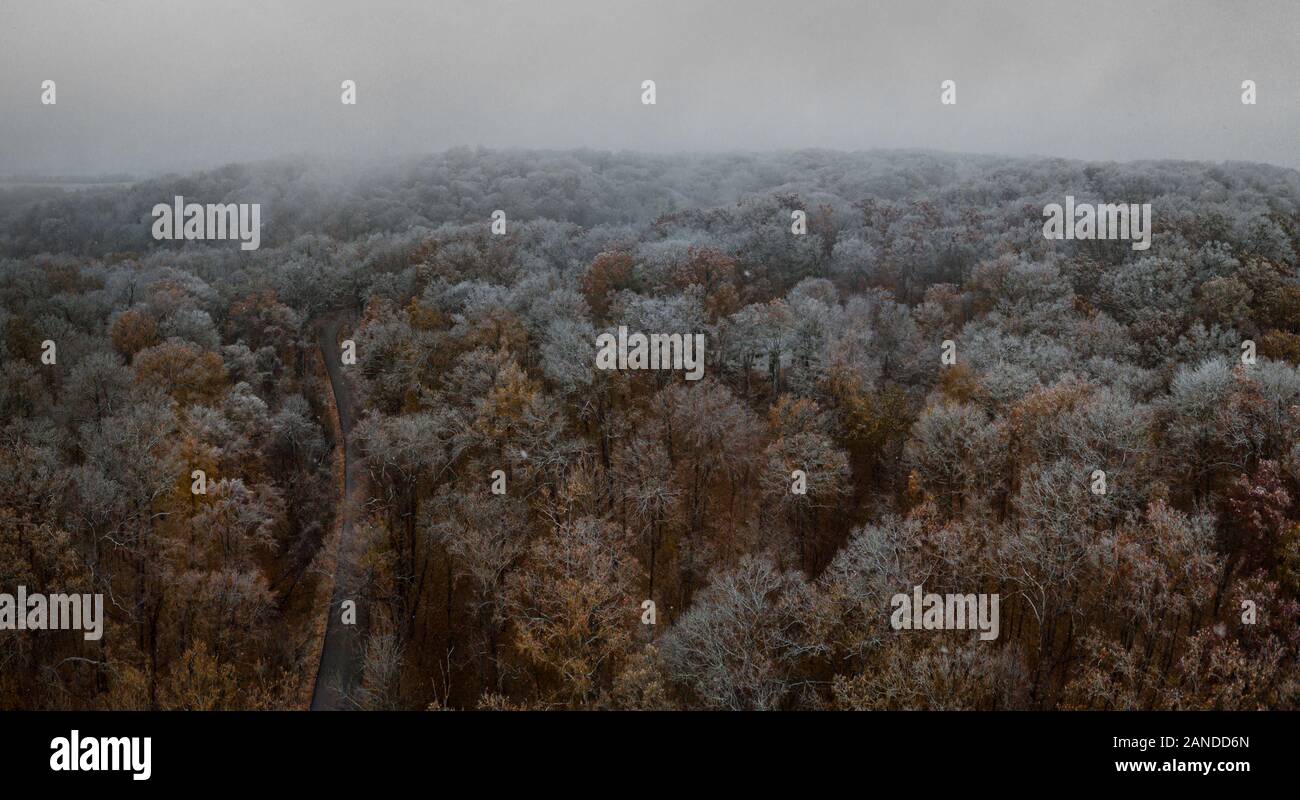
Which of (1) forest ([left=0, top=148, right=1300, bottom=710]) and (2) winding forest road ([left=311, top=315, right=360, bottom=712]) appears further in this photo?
(2) winding forest road ([left=311, top=315, right=360, bottom=712])

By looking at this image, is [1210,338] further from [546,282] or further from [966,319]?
[546,282]

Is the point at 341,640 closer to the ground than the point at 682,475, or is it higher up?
closer to the ground

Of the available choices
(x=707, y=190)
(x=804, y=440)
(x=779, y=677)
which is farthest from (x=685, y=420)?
(x=707, y=190)

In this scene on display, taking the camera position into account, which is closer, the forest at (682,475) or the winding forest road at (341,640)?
the forest at (682,475)

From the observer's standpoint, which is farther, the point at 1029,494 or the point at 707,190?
the point at 707,190

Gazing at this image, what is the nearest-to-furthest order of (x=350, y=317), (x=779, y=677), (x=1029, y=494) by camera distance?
(x=779, y=677) → (x=1029, y=494) → (x=350, y=317)

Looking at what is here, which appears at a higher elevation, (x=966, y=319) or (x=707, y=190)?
(x=707, y=190)

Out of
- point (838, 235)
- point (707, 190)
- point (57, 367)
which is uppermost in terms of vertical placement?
point (707, 190)

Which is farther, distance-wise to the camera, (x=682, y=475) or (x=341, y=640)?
(x=682, y=475)
